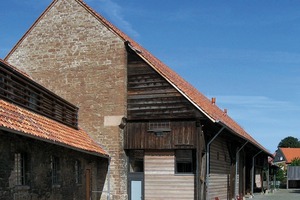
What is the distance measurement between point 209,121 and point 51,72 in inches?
299

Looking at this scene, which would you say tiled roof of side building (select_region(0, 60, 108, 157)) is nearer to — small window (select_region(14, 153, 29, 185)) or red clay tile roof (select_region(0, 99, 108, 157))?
red clay tile roof (select_region(0, 99, 108, 157))

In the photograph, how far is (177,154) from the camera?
66.6ft

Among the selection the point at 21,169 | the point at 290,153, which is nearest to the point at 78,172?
the point at 21,169

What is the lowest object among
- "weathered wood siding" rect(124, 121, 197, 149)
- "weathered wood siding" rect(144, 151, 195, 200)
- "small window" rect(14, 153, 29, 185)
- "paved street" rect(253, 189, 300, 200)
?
"paved street" rect(253, 189, 300, 200)

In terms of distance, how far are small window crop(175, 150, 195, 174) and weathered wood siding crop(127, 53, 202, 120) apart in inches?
62.3

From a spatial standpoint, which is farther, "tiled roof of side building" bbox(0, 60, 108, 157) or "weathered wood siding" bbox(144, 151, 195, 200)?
"weathered wood siding" bbox(144, 151, 195, 200)

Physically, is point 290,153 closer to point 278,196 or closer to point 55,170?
point 278,196

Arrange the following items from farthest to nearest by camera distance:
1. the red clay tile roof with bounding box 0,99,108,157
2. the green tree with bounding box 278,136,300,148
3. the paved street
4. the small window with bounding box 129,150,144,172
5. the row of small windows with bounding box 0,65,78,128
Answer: the green tree with bounding box 278,136,300,148 < the paved street < the small window with bounding box 129,150,144,172 < the row of small windows with bounding box 0,65,78,128 < the red clay tile roof with bounding box 0,99,108,157

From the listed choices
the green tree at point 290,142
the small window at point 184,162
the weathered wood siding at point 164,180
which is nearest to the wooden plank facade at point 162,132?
the weathered wood siding at point 164,180

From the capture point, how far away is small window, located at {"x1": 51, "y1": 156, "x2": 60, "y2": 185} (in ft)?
52.2

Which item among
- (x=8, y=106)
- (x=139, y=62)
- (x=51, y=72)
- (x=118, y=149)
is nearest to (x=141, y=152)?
(x=118, y=149)

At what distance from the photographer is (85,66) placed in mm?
21438

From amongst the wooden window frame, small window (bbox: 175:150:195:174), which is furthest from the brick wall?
the wooden window frame

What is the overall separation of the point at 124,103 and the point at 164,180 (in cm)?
374
